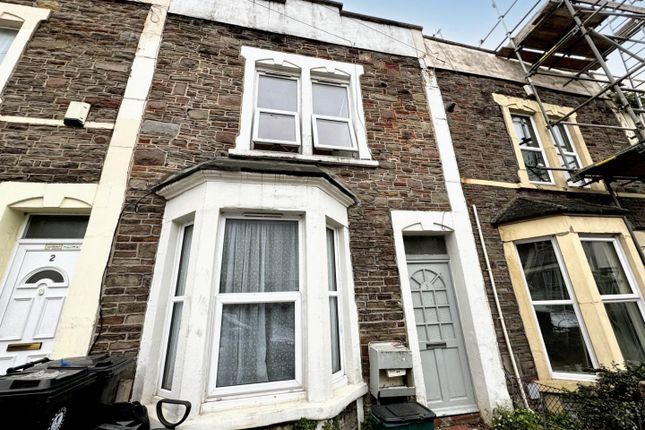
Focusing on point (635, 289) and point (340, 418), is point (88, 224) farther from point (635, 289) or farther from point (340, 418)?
point (635, 289)

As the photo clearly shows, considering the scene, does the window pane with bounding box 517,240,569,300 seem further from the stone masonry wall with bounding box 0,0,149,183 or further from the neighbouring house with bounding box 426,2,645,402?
the stone masonry wall with bounding box 0,0,149,183

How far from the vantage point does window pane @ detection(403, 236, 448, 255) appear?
4789mm

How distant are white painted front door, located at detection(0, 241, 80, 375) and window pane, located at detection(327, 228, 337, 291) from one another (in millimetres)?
3394

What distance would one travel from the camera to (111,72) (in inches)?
173

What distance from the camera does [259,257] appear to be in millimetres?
3379

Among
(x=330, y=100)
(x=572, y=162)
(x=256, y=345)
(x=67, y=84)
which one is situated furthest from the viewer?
(x=572, y=162)

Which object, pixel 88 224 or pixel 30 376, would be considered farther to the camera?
pixel 88 224

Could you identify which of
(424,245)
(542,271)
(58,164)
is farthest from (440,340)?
(58,164)

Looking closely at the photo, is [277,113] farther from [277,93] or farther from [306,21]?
[306,21]

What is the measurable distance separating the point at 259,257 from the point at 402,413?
2.49 metres

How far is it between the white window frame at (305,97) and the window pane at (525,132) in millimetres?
4075

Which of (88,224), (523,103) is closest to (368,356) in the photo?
(88,224)

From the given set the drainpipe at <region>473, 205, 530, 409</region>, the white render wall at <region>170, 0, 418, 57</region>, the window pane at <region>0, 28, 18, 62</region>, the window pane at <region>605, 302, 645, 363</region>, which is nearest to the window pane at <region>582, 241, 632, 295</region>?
the window pane at <region>605, 302, 645, 363</region>

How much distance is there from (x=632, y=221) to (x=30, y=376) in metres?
9.64
